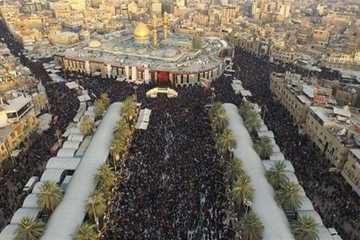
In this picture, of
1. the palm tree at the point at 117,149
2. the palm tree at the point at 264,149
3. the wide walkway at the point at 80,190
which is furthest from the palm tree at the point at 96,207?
the palm tree at the point at 264,149

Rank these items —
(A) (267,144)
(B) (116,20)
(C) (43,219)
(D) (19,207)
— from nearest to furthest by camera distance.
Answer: (C) (43,219)
(D) (19,207)
(A) (267,144)
(B) (116,20)

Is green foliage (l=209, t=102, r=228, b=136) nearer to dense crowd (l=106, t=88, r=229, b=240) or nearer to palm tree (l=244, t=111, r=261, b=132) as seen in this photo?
dense crowd (l=106, t=88, r=229, b=240)

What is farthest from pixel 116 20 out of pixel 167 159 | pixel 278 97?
pixel 167 159

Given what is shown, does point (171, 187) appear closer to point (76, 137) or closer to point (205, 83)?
point (76, 137)

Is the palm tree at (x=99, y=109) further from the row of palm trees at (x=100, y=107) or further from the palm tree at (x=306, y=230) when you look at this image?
the palm tree at (x=306, y=230)

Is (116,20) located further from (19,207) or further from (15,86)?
(19,207)

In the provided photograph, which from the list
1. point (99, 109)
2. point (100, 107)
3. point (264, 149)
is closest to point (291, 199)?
point (264, 149)

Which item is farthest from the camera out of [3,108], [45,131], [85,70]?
[85,70]
